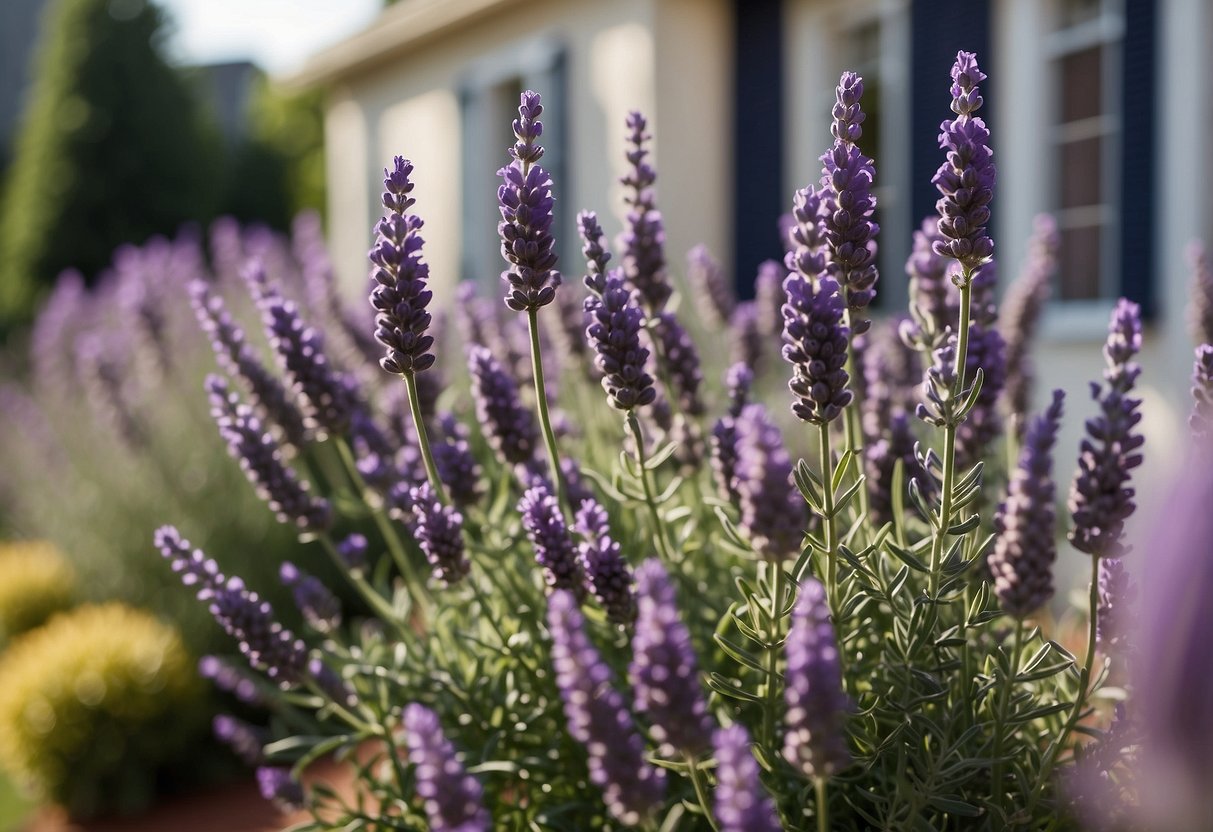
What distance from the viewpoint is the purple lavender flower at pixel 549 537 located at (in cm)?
151

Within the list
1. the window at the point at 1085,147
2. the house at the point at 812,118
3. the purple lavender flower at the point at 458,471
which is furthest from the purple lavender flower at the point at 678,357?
the window at the point at 1085,147

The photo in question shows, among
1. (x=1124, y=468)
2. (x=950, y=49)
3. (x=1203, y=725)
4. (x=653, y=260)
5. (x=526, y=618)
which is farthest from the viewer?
(x=950, y=49)

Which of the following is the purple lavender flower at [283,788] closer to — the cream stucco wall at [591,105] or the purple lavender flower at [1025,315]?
the purple lavender flower at [1025,315]

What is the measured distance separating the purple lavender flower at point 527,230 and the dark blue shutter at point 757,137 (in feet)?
25.2

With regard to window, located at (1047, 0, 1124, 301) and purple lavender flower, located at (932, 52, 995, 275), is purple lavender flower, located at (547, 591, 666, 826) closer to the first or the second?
purple lavender flower, located at (932, 52, 995, 275)

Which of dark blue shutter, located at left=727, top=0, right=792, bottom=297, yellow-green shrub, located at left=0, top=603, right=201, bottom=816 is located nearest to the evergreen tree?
dark blue shutter, located at left=727, top=0, right=792, bottom=297

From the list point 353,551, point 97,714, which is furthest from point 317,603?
point 97,714

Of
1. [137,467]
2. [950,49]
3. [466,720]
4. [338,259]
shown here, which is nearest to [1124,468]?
[466,720]

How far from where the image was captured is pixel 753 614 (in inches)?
54.6

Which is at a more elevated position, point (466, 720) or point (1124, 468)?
point (1124, 468)

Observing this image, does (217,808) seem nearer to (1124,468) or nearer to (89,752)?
(89,752)

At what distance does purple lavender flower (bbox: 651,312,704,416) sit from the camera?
2.08m

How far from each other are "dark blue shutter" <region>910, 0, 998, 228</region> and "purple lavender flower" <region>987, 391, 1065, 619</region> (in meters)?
6.19

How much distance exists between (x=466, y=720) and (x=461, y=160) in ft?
34.7
